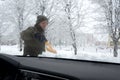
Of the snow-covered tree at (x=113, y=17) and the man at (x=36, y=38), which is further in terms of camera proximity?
the snow-covered tree at (x=113, y=17)

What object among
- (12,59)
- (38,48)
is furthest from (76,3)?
(12,59)

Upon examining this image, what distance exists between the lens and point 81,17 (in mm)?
28156

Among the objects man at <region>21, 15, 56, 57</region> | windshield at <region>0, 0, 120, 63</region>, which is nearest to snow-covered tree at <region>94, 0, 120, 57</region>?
windshield at <region>0, 0, 120, 63</region>

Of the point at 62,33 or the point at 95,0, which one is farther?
the point at 62,33

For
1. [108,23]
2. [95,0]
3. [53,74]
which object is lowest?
[53,74]

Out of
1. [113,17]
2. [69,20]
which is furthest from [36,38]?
[69,20]

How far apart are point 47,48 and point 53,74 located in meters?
2.82

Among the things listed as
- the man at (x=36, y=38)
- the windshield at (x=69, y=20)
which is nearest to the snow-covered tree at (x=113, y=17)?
the windshield at (x=69, y=20)

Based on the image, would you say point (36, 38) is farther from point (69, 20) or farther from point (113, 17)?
point (69, 20)

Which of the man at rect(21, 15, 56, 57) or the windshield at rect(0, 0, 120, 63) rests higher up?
the windshield at rect(0, 0, 120, 63)

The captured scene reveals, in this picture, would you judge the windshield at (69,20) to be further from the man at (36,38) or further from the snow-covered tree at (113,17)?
the man at (36,38)

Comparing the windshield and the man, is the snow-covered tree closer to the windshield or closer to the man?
the windshield

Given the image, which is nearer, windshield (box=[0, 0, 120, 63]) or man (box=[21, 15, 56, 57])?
man (box=[21, 15, 56, 57])

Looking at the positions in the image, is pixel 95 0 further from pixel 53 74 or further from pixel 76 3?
pixel 53 74
